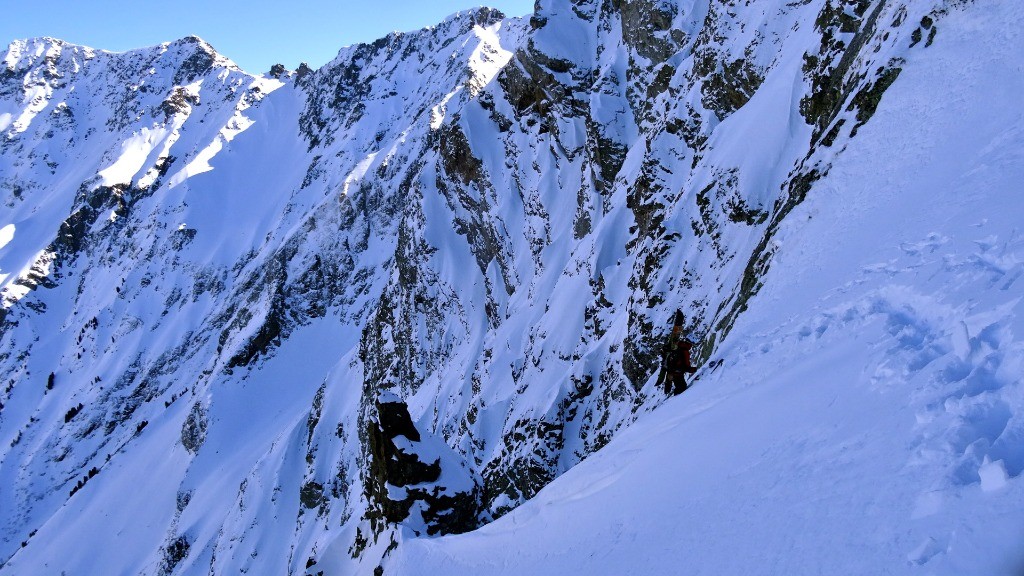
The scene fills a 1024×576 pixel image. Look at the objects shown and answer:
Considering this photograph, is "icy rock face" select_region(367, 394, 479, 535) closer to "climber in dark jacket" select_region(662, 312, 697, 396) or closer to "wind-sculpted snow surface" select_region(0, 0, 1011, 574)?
"wind-sculpted snow surface" select_region(0, 0, 1011, 574)

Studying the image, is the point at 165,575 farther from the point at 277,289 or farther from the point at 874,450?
the point at 874,450

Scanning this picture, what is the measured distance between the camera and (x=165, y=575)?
71125 mm

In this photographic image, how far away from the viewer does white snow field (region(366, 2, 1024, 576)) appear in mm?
4746

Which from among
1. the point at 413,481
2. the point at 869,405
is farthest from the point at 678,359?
the point at 413,481

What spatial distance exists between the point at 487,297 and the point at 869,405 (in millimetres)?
51105

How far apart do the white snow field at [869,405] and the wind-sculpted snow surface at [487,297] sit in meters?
0.06

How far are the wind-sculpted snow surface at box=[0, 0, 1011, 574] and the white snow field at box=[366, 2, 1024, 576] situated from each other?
6cm

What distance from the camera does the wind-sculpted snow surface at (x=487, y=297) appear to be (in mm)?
8273

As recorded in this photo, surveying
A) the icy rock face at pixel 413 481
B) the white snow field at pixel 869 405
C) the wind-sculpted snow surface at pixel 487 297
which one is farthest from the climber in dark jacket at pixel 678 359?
the icy rock face at pixel 413 481

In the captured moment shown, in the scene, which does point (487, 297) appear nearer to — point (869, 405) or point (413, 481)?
point (413, 481)

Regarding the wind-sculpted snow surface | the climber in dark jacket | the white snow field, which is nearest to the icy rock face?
the wind-sculpted snow surface

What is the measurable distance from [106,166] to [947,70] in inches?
8246

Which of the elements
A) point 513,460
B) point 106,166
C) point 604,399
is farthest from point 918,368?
point 106,166

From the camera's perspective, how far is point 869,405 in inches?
241
